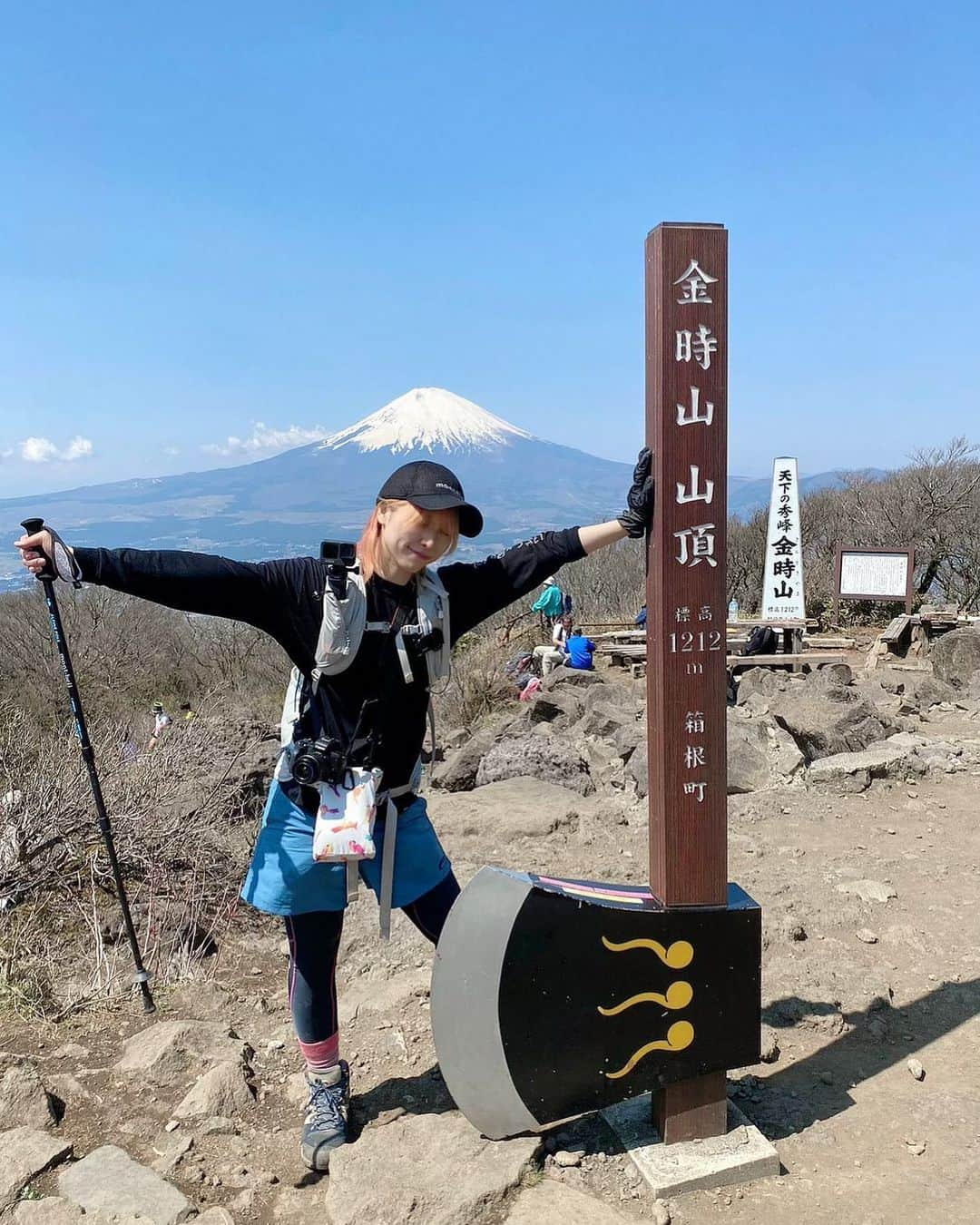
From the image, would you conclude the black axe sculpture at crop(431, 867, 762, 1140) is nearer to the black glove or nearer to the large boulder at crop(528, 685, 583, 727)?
the black glove

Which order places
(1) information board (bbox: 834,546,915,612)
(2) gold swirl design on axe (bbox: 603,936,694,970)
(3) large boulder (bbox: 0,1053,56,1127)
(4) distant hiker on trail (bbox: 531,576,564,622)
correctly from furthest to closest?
(4) distant hiker on trail (bbox: 531,576,564,622) < (1) information board (bbox: 834,546,915,612) < (3) large boulder (bbox: 0,1053,56,1127) < (2) gold swirl design on axe (bbox: 603,936,694,970)

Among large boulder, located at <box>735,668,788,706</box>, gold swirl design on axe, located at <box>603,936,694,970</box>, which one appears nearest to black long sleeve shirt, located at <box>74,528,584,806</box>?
gold swirl design on axe, located at <box>603,936,694,970</box>

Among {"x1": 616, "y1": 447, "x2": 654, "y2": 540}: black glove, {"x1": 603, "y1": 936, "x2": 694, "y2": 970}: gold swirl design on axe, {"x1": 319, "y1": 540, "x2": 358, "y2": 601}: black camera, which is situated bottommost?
{"x1": 603, "y1": 936, "x2": 694, "y2": 970}: gold swirl design on axe

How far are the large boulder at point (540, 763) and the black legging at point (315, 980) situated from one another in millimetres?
3892

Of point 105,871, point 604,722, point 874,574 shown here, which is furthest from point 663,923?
point 874,574

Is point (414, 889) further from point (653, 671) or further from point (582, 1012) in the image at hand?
point (653, 671)

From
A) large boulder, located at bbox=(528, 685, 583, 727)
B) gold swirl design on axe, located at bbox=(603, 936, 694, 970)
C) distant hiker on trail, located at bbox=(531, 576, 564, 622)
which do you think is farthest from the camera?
distant hiker on trail, located at bbox=(531, 576, 564, 622)

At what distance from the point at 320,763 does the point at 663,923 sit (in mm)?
1030

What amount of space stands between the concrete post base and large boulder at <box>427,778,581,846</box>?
8.96 feet

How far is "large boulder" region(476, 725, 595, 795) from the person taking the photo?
6.71 metres

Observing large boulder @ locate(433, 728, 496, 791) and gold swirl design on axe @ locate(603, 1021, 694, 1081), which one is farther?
large boulder @ locate(433, 728, 496, 791)

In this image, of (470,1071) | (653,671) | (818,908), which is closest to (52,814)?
(470,1071)

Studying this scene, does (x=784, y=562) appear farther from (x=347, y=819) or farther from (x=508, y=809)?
(x=347, y=819)

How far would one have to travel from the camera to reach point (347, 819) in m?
2.53
